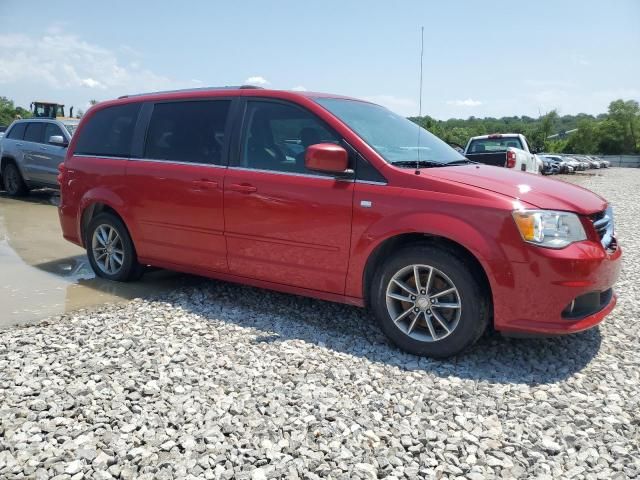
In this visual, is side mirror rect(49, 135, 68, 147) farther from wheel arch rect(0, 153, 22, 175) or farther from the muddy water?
the muddy water

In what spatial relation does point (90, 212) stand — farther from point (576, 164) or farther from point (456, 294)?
point (576, 164)

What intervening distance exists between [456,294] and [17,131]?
472 inches

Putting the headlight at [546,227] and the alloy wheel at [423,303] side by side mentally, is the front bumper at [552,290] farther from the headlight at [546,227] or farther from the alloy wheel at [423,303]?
the alloy wheel at [423,303]

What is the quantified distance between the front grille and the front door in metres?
1.71

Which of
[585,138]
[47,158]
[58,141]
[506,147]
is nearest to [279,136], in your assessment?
[58,141]

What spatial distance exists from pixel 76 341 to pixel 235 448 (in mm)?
1953

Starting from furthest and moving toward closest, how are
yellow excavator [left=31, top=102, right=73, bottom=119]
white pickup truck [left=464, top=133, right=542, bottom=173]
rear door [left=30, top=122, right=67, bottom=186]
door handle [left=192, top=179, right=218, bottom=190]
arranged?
yellow excavator [left=31, top=102, right=73, bottom=119] < white pickup truck [left=464, top=133, right=542, bottom=173] < rear door [left=30, top=122, right=67, bottom=186] < door handle [left=192, top=179, right=218, bottom=190]

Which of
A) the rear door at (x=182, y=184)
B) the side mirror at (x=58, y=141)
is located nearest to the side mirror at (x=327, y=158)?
the rear door at (x=182, y=184)

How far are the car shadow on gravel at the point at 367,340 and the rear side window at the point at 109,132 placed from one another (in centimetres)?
166


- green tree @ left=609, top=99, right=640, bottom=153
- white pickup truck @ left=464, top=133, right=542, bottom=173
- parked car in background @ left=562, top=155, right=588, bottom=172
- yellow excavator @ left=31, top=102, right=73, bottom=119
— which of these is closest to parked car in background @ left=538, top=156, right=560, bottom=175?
parked car in background @ left=562, top=155, right=588, bottom=172

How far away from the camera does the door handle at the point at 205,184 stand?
4613 millimetres

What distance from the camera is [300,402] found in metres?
3.10

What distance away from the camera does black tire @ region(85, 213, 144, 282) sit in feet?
18.0

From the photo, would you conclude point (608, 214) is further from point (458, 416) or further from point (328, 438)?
point (328, 438)
